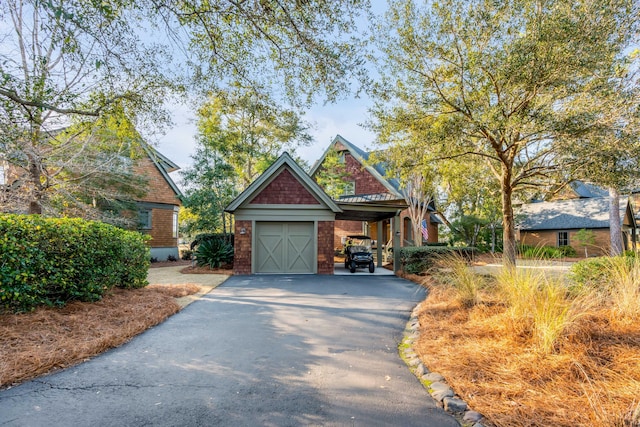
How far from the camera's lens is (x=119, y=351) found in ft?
14.1

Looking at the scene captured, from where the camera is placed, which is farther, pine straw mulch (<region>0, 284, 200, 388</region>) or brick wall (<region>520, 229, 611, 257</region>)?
brick wall (<region>520, 229, 611, 257</region>)

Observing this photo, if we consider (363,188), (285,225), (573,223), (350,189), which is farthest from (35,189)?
(573,223)

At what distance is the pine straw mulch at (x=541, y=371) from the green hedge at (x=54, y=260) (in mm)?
5791

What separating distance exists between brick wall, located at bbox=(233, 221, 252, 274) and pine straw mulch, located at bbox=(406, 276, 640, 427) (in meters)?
9.17

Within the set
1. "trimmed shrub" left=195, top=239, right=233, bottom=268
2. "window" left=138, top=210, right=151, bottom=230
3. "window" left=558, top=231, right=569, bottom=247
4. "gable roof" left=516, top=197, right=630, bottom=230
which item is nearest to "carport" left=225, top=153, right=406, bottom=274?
"trimmed shrub" left=195, top=239, right=233, bottom=268

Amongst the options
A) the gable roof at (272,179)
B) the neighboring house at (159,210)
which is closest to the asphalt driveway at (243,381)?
the gable roof at (272,179)

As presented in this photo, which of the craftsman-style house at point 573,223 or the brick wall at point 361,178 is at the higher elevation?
the brick wall at point 361,178

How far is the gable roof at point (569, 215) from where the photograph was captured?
2319 cm

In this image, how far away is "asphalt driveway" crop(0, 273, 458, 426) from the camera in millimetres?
2699

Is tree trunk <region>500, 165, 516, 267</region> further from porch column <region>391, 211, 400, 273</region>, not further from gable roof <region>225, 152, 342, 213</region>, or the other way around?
gable roof <region>225, 152, 342, 213</region>

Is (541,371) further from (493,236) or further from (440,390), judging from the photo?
(493,236)

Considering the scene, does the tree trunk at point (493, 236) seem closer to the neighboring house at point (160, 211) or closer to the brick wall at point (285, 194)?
the brick wall at point (285, 194)

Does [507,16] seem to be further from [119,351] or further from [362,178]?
[362,178]

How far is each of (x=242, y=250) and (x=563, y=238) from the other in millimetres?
24095
